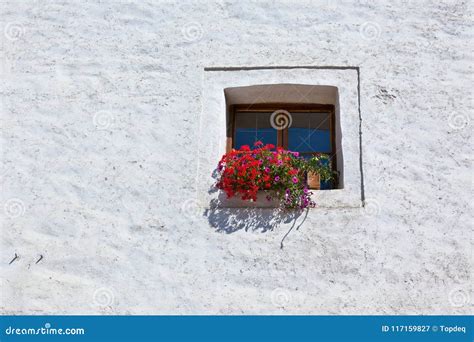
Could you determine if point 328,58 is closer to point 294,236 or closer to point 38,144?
point 294,236

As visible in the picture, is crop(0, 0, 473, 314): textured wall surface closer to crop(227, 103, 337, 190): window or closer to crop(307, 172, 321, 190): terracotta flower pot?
crop(307, 172, 321, 190): terracotta flower pot

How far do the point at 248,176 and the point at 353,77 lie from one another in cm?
137

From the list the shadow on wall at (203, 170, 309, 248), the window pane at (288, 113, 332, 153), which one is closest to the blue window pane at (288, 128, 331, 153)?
the window pane at (288, 113, 332, 153)

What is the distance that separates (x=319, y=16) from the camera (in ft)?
19.4

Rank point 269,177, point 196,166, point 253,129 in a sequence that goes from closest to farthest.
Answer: point 269,177 → point 196,166 → point 253,129

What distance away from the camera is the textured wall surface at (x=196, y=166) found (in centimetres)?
499

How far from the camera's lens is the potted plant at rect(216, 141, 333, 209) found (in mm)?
5172

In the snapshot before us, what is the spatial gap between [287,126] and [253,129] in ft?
1.04

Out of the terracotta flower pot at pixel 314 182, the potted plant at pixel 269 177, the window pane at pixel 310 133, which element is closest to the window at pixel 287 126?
the window pane at pixel 310 133

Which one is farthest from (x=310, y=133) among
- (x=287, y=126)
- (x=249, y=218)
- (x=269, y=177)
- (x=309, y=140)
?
(x=249, y=218)

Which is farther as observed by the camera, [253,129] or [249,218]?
[253,129]

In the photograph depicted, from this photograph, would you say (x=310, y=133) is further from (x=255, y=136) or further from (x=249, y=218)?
(x=249, y=218)

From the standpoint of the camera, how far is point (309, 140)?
581 centimetres

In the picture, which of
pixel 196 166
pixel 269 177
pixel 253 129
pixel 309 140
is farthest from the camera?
pixel 253 129
